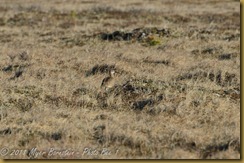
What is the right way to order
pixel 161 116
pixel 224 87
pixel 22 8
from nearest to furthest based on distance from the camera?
pixel 161 116 → pixel 224 87 → pixel 22 8

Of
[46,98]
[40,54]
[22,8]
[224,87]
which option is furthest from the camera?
[22,8]

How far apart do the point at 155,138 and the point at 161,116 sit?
1415 millimetres

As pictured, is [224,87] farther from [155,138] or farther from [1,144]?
[1,144]

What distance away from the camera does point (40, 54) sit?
727 inches

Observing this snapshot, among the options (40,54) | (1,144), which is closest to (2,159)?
(1,144)

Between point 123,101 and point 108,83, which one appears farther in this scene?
point 108,83

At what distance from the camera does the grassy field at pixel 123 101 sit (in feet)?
25.9

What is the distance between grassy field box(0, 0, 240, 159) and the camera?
791 cm

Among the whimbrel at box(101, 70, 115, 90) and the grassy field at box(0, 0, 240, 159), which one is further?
the whimbrel at box(101, 70, 115, 90)

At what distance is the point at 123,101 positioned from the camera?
35.5ft

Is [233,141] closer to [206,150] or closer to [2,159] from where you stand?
[206,150]

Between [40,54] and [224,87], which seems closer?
[224,87]

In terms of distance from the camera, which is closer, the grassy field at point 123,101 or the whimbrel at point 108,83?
the grassy field at point 123,101

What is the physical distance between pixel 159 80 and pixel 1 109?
4.93 m
